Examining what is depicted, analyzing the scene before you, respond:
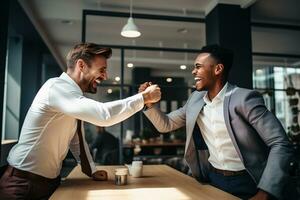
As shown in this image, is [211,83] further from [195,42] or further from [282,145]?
[195,42]

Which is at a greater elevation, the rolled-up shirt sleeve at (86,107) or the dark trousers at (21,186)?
the rolled-up shirt sleeve at (86,107)

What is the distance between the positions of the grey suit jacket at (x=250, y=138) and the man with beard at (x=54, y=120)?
0.44 metres

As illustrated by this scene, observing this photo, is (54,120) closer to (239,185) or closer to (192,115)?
(192,115)

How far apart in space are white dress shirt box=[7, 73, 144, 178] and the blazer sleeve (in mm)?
615

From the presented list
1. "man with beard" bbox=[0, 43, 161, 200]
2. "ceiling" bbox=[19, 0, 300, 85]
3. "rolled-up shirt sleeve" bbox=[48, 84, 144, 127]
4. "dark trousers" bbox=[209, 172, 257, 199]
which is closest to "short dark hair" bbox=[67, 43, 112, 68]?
"man with beard" bbox=[0, 43, 161, 200]

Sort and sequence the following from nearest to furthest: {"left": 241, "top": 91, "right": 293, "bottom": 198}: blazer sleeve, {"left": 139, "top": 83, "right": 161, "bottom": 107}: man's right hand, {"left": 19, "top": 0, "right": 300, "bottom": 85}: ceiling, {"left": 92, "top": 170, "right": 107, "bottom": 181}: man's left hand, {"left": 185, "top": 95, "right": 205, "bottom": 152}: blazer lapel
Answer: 1. {"left": 241, "top": 91, "right": 293, "bottom": 198}: blazer sleeve
2. {"left": 139, "top": 83, "right": 161, "bottom": 107}: man's right hand
3. {"left": 92, "top": 170, "right": 107, "bottom": 181}: man's left hand
4. {"left": 185, "top": 95, "right": 205, "bottom": 152}: blazer lapel
5. {"left": 19, "top": 0, "right": 300, "bottom": 85}: ceiling

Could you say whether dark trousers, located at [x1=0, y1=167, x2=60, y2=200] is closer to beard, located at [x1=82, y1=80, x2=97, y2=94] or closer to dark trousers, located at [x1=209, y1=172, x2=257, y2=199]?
beard, located at [x1=82, y1=80, x2=97, y2=94]

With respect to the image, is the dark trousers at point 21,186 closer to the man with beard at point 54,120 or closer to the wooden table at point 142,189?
the man with beard at point 54,120

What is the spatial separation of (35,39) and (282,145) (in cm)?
544

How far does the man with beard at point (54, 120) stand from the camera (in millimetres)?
1476

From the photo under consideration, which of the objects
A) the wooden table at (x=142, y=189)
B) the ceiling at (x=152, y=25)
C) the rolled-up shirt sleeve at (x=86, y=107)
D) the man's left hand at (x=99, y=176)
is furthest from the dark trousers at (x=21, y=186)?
the ceiling at (x=152, y=25)

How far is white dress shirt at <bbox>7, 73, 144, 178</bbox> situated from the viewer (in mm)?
1472

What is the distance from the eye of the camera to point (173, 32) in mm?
5969

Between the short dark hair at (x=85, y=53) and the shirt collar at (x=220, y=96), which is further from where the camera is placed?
the shirt collar at (x=220, y=96)
